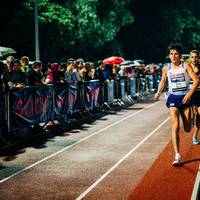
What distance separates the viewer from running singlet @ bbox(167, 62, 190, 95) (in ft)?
27.0

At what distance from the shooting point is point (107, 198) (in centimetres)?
629

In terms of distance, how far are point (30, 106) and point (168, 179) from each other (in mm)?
5448

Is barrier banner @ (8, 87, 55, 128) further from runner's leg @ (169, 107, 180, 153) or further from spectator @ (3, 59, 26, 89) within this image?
runner's leg @ (169, 107, 180, 153)

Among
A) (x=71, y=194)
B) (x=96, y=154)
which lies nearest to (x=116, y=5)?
(x=96, y=154)

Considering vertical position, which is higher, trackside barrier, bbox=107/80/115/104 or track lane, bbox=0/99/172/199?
trackside barrier, bbox=107/80/115/104

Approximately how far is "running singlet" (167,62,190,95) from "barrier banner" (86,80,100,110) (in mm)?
8508

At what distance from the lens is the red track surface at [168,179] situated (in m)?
6.34

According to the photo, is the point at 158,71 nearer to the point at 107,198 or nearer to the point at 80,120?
the point at 80,120

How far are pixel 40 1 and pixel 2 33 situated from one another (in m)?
2.60

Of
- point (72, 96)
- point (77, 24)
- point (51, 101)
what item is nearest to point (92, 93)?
point (72, 96)

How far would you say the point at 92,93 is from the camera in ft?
56.6

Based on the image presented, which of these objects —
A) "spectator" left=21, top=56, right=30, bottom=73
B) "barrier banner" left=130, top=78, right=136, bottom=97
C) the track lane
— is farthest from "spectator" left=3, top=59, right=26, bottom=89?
"barrier banner" left=130, top=78, right=136, bottom=97

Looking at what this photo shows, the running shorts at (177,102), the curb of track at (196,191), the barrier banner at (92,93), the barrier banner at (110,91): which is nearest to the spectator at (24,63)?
the barrier banner at (92,93)

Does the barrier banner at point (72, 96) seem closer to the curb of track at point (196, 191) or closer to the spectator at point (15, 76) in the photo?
the spectator at point (15, 76)
